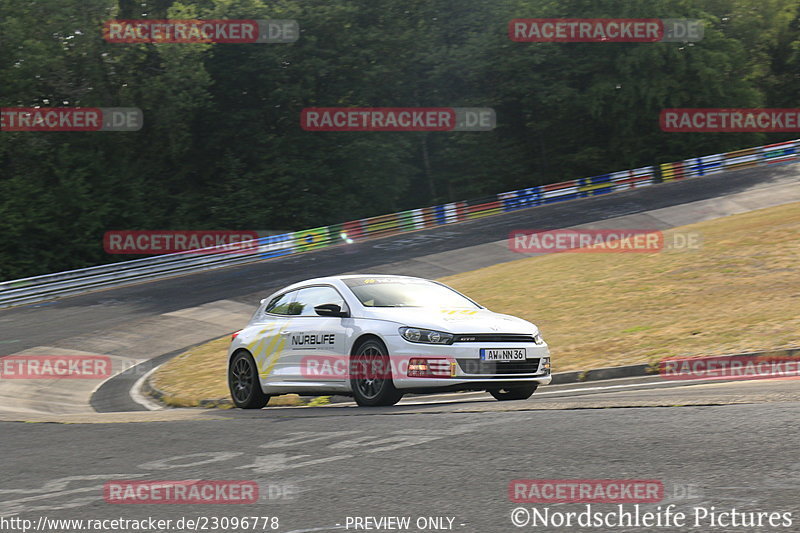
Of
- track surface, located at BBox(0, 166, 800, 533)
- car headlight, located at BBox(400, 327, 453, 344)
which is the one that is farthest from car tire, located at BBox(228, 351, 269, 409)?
car headlight, located at BBox(400, 327, 453, 344)

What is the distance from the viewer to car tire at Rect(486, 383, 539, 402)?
11212 mm

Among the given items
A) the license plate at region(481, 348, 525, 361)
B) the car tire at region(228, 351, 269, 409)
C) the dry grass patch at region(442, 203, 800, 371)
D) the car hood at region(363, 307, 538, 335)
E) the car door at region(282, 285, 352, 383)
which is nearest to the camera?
the license plate at region(481, 348, 525, 361)

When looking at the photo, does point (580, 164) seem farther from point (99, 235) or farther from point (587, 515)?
point (587, 515)

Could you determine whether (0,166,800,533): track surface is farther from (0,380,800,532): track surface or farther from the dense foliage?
the dense foliage

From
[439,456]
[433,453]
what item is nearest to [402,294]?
[433,453]

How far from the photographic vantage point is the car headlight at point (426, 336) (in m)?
10.6

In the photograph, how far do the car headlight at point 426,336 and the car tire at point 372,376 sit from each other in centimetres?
29

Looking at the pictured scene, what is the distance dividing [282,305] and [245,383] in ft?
3.63

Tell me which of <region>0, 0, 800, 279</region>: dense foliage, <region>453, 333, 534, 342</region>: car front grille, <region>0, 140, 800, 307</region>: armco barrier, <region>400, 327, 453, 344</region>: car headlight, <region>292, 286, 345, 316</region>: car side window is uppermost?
<region>0, 0, 800, 279</region>: dense foliage

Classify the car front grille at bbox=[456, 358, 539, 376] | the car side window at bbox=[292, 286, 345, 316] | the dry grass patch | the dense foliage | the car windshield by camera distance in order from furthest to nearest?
1. the dense foliage
2. the dry grass patch
3. the car side window at bbox=[292, 286, 345, 316]
4. the car windshield
5. the car front grille at bbox=[456, 358, 539, 376]

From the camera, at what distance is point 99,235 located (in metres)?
48.7

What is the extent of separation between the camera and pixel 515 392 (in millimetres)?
11602

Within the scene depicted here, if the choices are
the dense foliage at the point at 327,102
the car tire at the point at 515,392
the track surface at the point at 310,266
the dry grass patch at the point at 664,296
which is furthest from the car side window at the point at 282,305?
the dense foliage at the point at 327,102

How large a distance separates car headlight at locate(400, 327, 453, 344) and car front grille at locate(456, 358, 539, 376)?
29 cm
